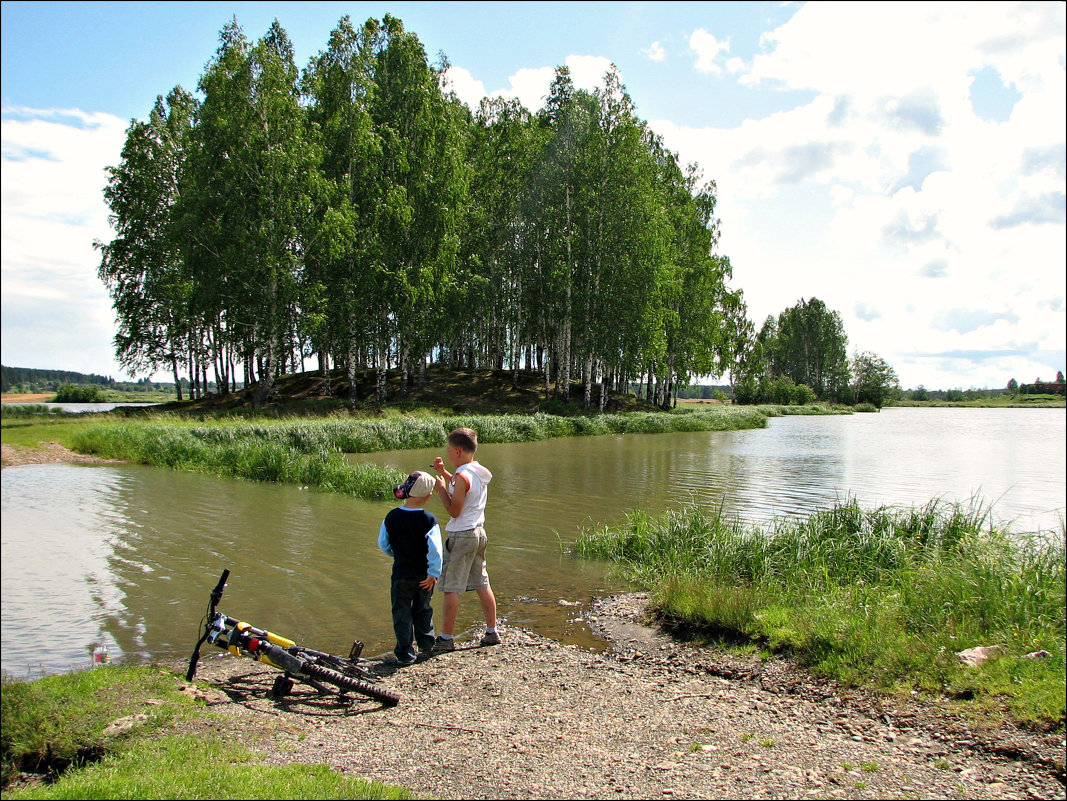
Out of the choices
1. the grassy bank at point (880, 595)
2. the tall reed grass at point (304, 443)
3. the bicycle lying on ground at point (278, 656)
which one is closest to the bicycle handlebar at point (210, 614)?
the bicycle lying on ground at point (278, 656)

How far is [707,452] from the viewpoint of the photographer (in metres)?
29.9

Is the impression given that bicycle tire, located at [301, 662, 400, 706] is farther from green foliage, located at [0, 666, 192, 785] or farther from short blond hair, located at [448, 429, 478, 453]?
short blond hair, located at [448, 429, 478, 453]

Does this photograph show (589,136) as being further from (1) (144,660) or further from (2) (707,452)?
(1) (144,660)

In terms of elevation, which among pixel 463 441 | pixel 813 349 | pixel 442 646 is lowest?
pixel 442 646

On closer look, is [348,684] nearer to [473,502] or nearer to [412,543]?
[412,543]

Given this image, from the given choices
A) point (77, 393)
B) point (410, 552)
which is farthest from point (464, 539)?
point (77, 393)

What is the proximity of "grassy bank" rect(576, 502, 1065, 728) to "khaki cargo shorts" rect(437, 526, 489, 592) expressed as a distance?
7.75 ft

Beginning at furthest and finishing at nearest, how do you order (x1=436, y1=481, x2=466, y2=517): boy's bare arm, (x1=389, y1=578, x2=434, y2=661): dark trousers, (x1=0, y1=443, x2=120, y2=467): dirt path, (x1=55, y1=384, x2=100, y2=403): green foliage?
(x1=436, y1=481, x2=466, y2=517): boy's bare arm < (x1=389, y1=578, x2=434, y2=661): dark trousers < (x1=55, y1=384, x2=100, y2=403): green foliage < (x1=0, y1=443, x2=120, y2=467): dirt path

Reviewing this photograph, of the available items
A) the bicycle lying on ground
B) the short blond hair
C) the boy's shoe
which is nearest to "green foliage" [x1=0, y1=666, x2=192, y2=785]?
the bicycle lying on ground

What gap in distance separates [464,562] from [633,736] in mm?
2702

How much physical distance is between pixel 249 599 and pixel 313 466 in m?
10.3

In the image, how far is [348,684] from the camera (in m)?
5.32

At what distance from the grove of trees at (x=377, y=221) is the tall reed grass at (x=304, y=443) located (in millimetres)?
7258

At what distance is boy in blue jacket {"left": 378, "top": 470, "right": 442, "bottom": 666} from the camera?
6379 millimetres
